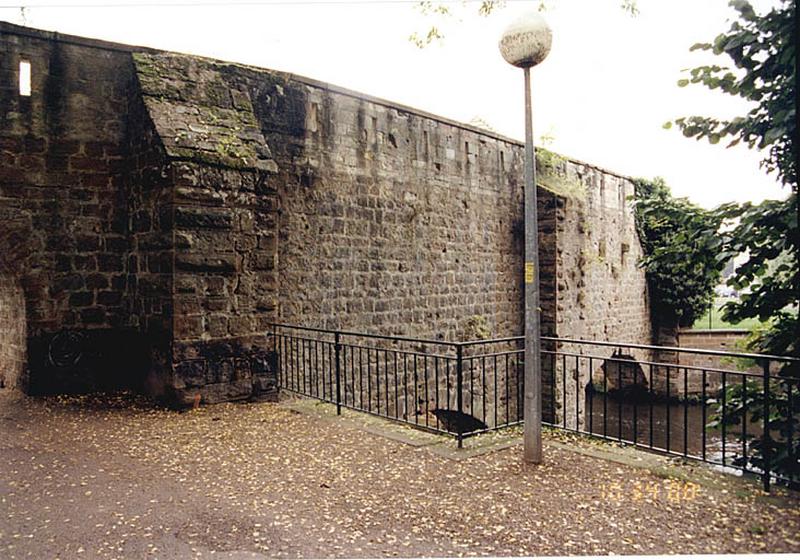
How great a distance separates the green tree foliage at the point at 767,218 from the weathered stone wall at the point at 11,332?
6382 mm

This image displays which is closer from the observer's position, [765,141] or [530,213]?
[765,141]

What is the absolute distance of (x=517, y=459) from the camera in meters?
4.54

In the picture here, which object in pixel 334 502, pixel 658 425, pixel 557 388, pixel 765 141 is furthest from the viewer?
pixel 658 425

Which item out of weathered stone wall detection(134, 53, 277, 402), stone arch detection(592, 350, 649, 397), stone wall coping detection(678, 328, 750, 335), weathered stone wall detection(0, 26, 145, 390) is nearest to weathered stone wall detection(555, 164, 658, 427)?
stone arch detection(592, 350, 649, 397)

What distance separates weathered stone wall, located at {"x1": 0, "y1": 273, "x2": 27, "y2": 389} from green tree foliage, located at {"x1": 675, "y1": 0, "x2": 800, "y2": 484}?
6.38 meters

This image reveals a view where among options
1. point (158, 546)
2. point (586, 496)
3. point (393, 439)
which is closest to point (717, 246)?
point (586, 496)

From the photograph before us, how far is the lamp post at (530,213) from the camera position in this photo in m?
4.05

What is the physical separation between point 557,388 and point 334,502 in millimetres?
9150

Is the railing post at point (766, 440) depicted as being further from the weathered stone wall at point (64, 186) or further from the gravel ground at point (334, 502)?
the weathered stone wall at point (64, 186)

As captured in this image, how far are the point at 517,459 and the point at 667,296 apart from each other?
1559 cm

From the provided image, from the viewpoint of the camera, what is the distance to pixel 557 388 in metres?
12.1

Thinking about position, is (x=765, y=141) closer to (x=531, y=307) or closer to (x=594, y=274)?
(x=531, y=307)

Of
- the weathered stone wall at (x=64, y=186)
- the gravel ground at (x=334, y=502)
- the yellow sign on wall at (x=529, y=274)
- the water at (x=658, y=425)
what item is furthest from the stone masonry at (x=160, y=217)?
the water at (x=658, y=425)

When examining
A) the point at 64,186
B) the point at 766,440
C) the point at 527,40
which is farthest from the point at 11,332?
the point at 766,440
